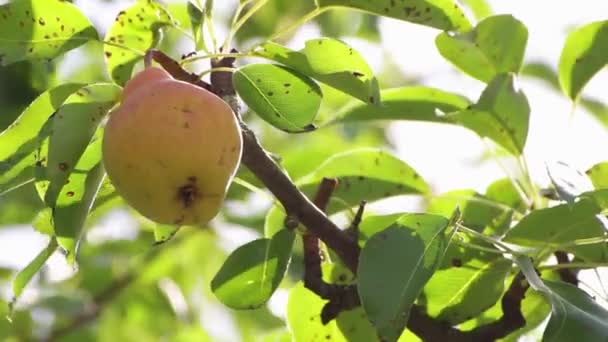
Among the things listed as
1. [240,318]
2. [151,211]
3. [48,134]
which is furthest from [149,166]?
[240,318]

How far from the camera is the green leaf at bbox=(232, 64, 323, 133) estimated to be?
1331 millimetres

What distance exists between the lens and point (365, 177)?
1682mm

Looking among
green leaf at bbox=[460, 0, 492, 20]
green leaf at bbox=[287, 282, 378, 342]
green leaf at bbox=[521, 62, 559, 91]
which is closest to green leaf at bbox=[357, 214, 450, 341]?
green leaf at bbox=[287, 282, 378, 342]

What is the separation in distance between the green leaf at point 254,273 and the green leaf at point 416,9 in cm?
29

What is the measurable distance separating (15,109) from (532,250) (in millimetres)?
742

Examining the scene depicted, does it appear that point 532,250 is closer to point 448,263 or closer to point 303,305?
point 448,263

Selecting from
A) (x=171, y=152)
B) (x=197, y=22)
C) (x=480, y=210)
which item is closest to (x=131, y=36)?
(x=197, y=22)

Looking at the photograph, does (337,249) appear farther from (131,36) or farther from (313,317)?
(131,36)

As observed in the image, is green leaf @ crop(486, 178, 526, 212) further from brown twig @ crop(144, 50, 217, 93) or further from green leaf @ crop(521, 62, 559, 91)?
green leaf @ crop(521, 62, 559, 91)

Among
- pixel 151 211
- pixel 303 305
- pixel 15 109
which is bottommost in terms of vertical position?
pixel 303 305

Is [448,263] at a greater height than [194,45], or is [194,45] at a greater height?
[194,45]

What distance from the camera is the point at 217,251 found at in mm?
2795

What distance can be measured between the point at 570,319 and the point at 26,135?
2.02ft

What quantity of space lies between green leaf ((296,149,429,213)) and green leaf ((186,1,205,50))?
311 millimetres
